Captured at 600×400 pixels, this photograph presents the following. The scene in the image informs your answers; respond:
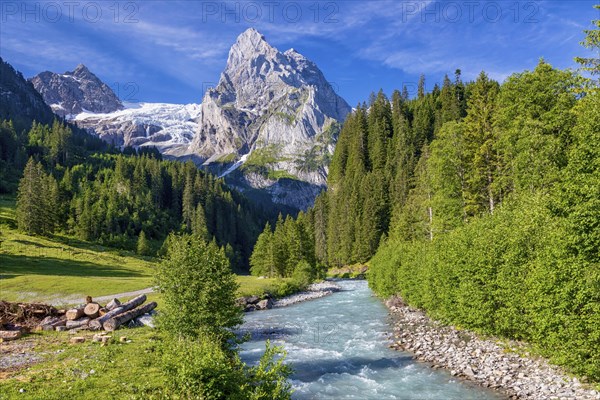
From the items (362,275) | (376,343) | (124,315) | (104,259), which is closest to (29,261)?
(104,259)

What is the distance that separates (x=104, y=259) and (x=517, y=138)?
9324 centimetres

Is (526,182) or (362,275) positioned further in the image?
(362,275)

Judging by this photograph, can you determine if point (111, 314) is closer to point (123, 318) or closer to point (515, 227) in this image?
point (123, 318)

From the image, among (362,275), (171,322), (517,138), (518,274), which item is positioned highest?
(517,138)

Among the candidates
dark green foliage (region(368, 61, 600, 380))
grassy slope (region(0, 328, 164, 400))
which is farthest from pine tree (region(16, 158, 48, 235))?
dark green foliage (region(368, 61, 600, 380))

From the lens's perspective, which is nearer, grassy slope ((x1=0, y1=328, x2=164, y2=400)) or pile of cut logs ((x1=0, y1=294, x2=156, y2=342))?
grassy slope ((x1=0, y1=328, x2=164, y2=400))

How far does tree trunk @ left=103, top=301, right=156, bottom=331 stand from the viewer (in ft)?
93.2

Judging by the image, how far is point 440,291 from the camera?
108 feet

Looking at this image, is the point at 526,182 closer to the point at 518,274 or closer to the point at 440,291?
the point at 440,291

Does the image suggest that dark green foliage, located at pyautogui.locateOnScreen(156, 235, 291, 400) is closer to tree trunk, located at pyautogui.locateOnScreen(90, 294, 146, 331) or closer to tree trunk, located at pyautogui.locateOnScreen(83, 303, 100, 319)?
tree trunk, located at pyautogui.locateOnScreen(90, 294, 146, 331)

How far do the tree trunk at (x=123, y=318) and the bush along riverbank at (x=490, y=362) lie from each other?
71.6 feet

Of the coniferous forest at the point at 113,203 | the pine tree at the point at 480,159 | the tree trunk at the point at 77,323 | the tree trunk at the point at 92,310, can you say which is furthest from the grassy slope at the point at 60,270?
the pine tree at the point at 480,159

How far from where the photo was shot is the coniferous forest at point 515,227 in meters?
17.6

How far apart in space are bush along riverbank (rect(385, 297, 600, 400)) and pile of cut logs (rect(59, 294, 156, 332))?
868 inches
